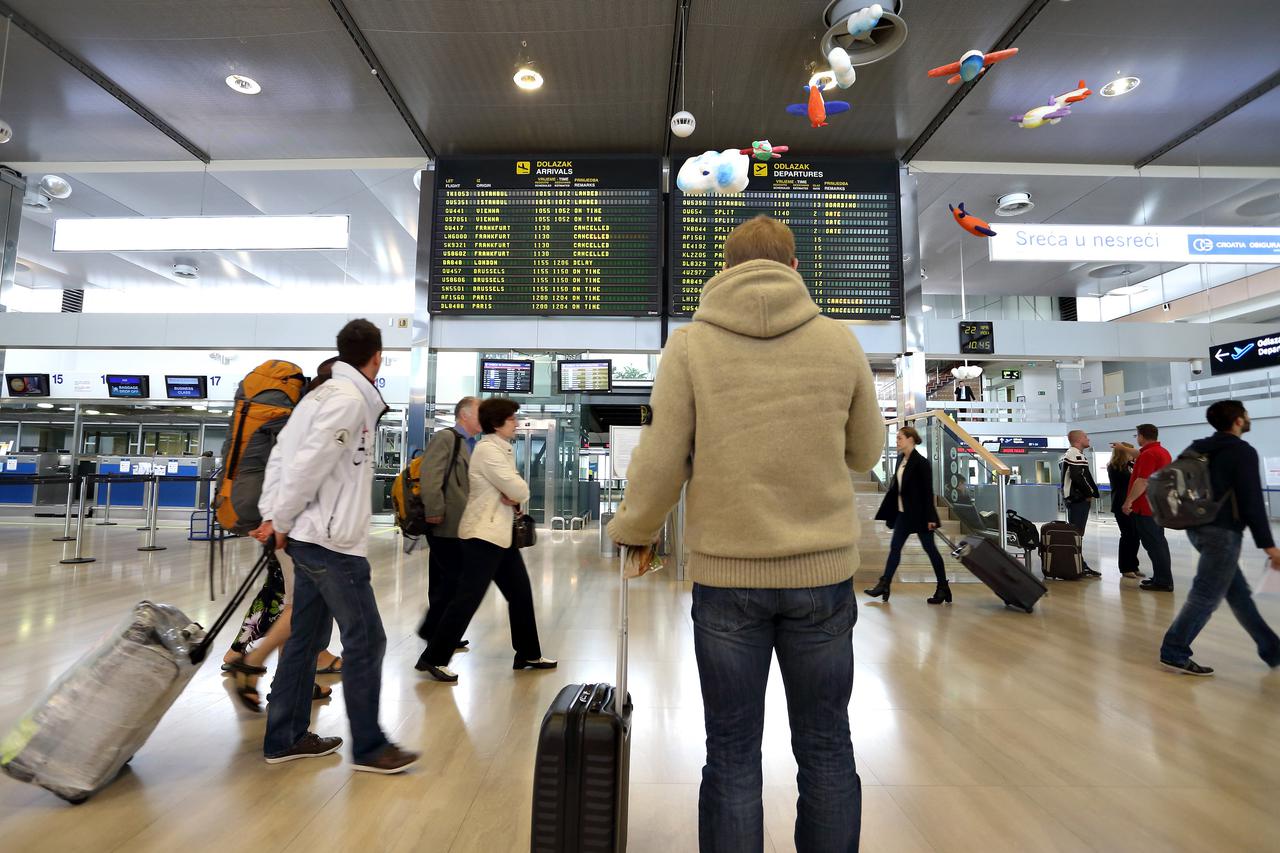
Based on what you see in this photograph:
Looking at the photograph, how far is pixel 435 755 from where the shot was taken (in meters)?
2.29

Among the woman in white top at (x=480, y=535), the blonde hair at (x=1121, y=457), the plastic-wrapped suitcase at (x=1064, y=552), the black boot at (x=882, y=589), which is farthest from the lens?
the blonde hair at (x=1121, y=457)

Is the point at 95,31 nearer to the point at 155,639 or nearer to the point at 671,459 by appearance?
Result: the point at 155,639

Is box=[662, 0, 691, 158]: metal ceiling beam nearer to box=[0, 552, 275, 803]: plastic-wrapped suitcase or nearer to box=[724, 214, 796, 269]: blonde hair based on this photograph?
box=[724, 214, 796, 269]: blonde hair

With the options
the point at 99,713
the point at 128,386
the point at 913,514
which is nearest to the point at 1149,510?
the point at 913,514

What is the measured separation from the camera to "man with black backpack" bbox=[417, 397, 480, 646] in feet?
10.9

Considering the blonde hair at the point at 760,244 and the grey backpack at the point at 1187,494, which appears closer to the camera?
the blonde hair at the point at 760,244

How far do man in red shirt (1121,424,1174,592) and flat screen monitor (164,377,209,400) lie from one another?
14.5 metres

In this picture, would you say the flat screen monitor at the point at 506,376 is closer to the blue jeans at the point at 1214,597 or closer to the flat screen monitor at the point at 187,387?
the flat screen monitor at the point at 187,387

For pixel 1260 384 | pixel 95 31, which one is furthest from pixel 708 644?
pixel 1260 384

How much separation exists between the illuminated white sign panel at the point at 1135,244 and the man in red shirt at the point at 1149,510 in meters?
1.73

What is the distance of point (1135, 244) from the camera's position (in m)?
6.41

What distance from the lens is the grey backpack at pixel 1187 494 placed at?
3248 mm

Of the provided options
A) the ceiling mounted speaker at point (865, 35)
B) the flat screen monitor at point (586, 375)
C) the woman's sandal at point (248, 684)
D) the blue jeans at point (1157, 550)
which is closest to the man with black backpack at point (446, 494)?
the woman's sandal at point (248, 684)

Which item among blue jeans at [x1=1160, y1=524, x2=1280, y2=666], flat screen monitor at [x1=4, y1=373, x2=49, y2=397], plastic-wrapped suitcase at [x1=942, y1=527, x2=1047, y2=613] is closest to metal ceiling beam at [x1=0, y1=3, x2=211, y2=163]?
flat screen monitor at [x1=4, y1=373, x2=49, y2=397]
